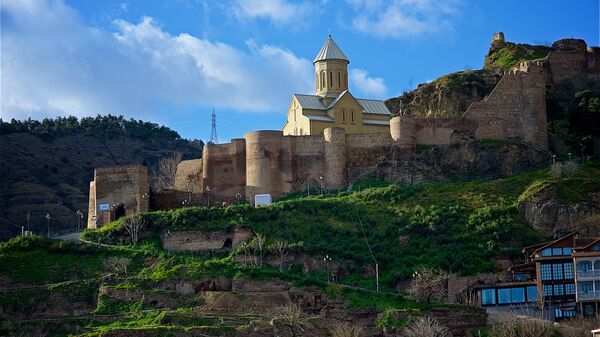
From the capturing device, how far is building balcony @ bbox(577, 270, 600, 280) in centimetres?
6619

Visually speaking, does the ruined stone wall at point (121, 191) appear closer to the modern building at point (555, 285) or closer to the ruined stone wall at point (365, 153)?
the ruined stone wall at point (365, 153)

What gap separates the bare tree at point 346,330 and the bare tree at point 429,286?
4806mm

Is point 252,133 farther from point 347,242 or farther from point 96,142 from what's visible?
point 96,142

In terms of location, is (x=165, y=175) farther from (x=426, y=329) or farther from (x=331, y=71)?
(x=426, y=329)

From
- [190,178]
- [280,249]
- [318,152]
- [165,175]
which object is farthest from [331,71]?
[280,249]

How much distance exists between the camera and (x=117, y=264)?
7450 cm

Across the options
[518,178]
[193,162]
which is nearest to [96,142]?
[193,162]

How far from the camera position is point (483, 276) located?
69.9 metres

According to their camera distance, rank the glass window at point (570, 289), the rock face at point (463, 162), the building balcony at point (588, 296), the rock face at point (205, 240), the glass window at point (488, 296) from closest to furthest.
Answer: the building balcony at point (588, 296) → the glass window at point (570, 289) → the glass window at point (488, 296) → the rock face at point (205, 240) → the rock face at point (463, 162)

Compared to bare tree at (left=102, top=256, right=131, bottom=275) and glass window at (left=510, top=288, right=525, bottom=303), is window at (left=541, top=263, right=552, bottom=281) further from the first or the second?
bare tree at (left=102, top=256, right=131, bottom=275)

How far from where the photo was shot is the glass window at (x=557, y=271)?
6712 cm

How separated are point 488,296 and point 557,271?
3.83 meters

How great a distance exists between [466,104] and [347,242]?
69.3 ft

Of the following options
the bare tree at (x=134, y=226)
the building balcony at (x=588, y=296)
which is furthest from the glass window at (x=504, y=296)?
the bare tree at (x=134, y=226)
